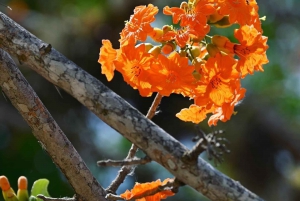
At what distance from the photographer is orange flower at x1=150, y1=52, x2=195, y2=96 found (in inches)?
74.2

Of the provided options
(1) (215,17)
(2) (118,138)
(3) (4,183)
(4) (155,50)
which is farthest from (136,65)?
(2) (118,138)

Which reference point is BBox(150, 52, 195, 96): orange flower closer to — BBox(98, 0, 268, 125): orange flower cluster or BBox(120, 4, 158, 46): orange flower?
BBox(98, 0, 268, 125): orange flower cluster

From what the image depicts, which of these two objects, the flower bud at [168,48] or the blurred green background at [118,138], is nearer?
the flower bud at [168,48]

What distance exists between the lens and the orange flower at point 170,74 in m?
1.88

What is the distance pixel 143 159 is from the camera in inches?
66.5

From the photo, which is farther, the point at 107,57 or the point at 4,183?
the point at 4,183

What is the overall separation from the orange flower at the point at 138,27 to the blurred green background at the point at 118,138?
15.9 feet

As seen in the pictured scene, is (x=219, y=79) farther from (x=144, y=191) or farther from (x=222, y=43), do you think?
(x=144, y=191)

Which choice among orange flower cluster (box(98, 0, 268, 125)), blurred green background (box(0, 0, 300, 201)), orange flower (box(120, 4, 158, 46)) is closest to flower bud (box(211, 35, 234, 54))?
orange flower cluster (box(98, 0, 268, 125))

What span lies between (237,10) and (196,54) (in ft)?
0.72

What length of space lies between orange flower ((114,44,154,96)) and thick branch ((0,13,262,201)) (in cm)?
22

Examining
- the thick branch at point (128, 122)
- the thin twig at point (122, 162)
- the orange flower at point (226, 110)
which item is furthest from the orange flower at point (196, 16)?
the thin twig at point (122, 162)

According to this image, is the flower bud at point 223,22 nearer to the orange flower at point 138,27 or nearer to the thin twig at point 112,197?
the orange flower at point 138,27

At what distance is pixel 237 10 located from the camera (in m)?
1.93
